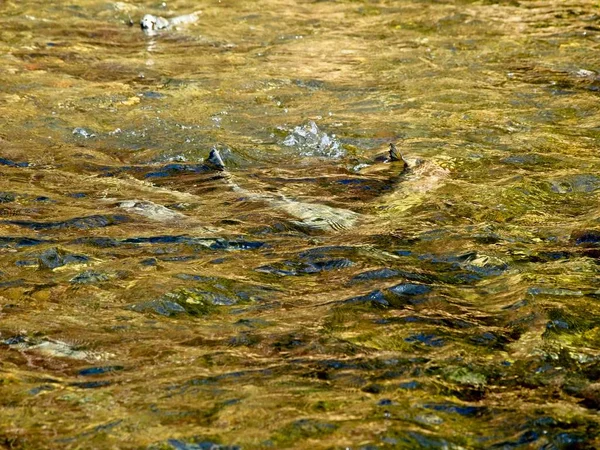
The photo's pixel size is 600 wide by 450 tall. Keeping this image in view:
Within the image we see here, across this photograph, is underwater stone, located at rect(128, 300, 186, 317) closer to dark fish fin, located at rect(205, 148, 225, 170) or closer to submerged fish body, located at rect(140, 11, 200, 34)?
dark fish fin, located at rect(205, 148, 225, 170)

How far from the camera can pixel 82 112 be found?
8.19 metres

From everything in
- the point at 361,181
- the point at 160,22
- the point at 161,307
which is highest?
the point at 160,22

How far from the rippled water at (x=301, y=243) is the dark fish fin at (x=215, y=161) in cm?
7

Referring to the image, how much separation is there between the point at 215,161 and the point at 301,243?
6.05 feet

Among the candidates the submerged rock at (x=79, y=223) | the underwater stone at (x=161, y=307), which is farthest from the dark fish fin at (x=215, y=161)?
the underwater stone at (x=161, y=307)

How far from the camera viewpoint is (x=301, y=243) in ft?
16.8

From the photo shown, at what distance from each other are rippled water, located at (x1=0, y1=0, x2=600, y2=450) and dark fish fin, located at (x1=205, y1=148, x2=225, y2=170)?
7cm

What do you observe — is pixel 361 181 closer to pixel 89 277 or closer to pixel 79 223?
pixel 79 223

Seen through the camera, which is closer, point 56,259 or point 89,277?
point 89,277

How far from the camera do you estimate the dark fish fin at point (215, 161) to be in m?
6.71

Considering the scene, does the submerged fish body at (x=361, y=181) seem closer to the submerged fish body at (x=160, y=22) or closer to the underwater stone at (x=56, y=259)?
the underwater stone at (x=56, y=259)

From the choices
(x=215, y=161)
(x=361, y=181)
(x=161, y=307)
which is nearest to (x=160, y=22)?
(x=215, y=161)

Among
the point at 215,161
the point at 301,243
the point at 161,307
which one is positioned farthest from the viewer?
the point at 215,161

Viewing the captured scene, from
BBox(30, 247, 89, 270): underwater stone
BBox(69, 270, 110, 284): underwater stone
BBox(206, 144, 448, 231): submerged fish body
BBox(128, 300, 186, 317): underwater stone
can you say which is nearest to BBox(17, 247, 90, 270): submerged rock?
BBox(30, 247, 89, 270): underwater stone
